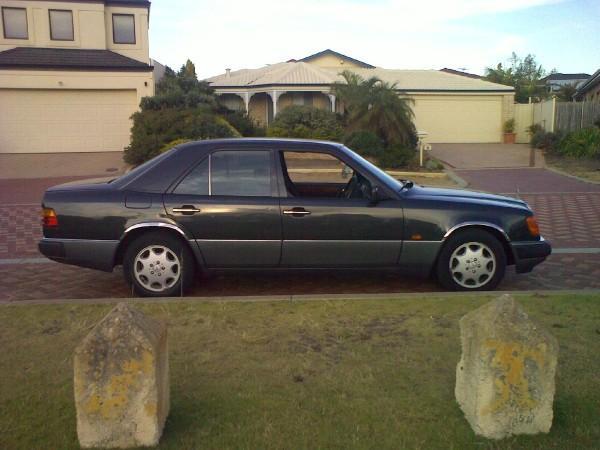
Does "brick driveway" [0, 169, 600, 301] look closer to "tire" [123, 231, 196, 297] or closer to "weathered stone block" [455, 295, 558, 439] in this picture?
"tire" [123, 231, 196, 297]

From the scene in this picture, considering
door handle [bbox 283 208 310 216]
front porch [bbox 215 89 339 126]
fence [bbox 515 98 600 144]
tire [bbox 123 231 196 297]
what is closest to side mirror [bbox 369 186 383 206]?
door handle [bbox 283 208 310 216]

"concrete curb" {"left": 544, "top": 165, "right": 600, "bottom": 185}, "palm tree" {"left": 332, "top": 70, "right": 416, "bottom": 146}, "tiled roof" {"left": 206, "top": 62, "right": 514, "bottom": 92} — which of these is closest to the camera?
"concrete curb" {"left": 544, "top": 165, "right": 600, "bottom": 185}

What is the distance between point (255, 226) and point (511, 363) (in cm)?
330

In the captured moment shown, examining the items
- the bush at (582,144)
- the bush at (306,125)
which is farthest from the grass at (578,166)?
the bush at (306,125)

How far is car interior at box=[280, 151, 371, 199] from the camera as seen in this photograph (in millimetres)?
6488

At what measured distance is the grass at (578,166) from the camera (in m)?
18.8

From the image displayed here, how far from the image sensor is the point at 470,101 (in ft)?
97.9

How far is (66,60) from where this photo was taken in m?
24.3

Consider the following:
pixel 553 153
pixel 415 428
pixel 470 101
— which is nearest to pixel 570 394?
pixel 415 428

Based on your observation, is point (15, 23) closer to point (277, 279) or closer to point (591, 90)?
point (277, 279)

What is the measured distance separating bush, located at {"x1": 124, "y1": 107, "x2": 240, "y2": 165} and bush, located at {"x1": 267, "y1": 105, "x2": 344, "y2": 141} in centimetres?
245

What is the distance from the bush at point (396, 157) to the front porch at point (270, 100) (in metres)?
7.26

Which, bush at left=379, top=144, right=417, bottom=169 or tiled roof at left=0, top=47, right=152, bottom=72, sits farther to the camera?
tiled roof at left=0, top=47, right=152, bottom=72

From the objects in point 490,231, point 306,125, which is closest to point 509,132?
point 306,125
